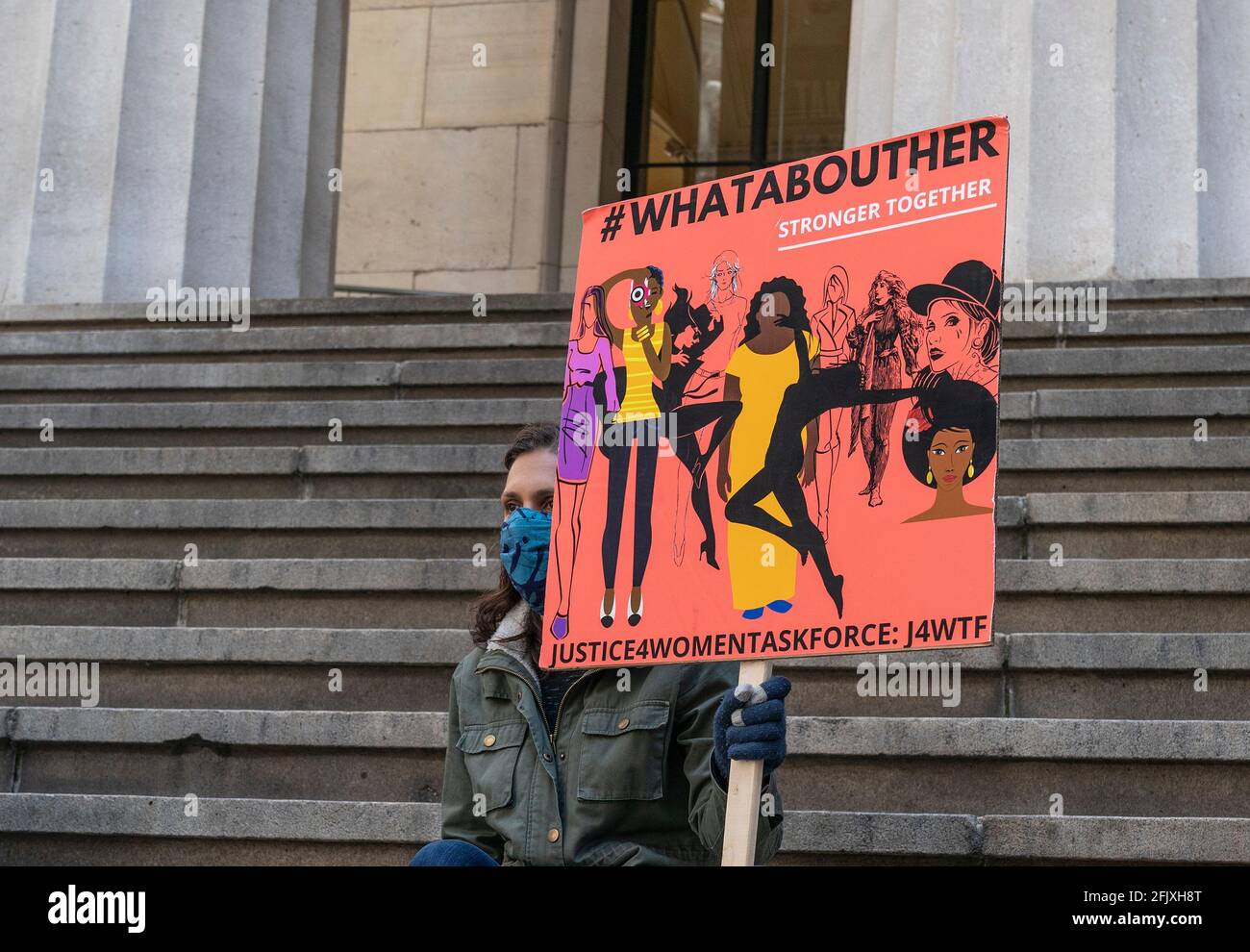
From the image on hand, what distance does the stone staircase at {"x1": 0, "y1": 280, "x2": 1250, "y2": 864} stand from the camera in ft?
16.8

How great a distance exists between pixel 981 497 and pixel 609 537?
865 mm

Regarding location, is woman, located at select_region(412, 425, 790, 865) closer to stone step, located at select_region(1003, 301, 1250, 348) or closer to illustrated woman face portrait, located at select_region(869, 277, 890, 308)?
illustrated woman face portrait, located at select_region(869, 277, 890, 308)

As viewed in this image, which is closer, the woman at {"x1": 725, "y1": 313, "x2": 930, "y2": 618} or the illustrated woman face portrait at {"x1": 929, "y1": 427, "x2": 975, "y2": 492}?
the illustrated woman face portrait at {"x1": 929, "y1": 427, "x2": 975, "y2": 492}

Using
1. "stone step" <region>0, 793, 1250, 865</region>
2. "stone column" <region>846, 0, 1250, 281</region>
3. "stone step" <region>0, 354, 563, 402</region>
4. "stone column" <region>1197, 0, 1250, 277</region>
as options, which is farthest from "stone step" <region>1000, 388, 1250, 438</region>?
"stone column" <region>1197, 0, 1250, 277</region>

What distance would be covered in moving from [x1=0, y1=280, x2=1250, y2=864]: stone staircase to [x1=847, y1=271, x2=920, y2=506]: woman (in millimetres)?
1690

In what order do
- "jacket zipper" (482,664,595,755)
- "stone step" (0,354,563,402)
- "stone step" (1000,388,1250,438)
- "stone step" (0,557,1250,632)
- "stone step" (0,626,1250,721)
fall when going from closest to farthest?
1. "jacket zipper" (482,664,595,755)
2. "stone step" (0,626,1250,721)
3. "stone step" (0,557,1250,632)
4. "stone step" (1000,388,1250,438)
5. "stone step" (0,354,563,402)

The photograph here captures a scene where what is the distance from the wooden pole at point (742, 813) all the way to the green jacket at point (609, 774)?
23cm

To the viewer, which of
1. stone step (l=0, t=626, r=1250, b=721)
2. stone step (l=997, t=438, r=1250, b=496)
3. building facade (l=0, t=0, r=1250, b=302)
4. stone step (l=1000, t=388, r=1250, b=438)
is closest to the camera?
stone step (l=0, t=626, r=1250, b=721)

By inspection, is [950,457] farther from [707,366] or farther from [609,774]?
[609,774]

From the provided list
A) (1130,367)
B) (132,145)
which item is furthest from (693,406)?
(132,145)

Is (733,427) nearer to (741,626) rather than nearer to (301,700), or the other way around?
(741,626)

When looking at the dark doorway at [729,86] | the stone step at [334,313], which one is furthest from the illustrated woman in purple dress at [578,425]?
the dark doorway at [729,86]

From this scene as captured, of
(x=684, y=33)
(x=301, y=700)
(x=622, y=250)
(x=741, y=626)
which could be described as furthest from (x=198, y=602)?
(x=684, y=33)
